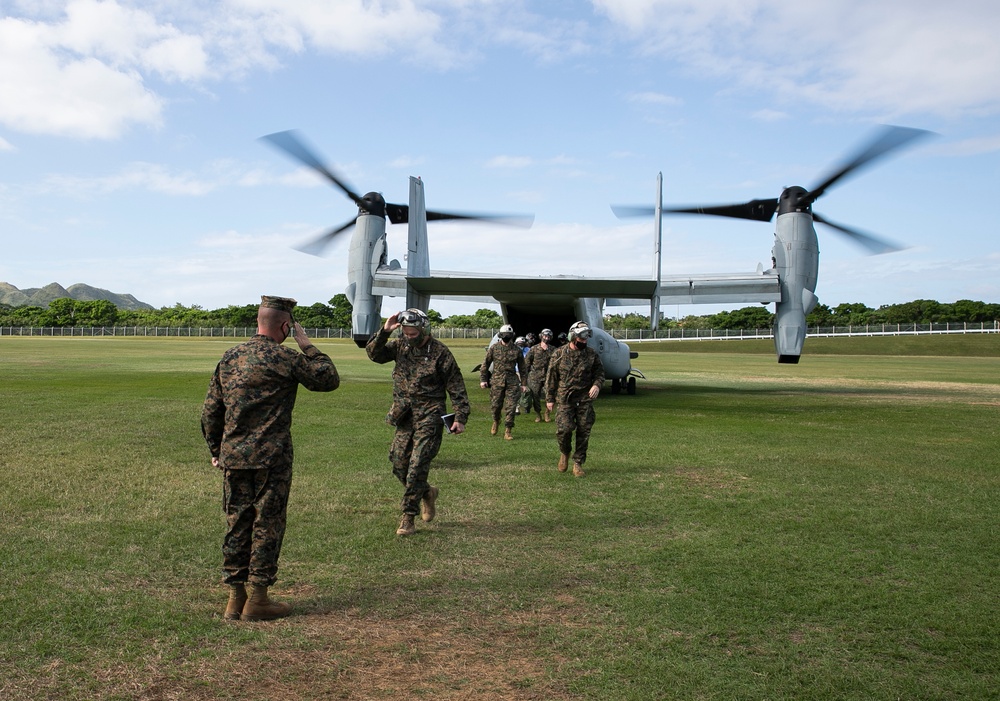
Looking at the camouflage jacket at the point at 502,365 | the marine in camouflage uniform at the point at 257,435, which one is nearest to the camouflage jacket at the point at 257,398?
the marine in camouflage uniform at the point at 257,435

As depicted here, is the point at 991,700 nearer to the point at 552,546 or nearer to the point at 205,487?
the point at 552,546

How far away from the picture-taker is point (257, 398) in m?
4.86

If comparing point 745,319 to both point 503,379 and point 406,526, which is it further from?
point 406,526

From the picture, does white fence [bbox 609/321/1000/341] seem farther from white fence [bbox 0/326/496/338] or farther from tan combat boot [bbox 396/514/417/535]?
tan combat boot [bbox 396/514/417/535]

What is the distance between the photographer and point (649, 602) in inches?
203

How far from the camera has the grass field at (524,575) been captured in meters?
4.05

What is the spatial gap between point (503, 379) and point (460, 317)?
107984 mm

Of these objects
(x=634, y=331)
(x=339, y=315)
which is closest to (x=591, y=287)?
(x=634, y=331)

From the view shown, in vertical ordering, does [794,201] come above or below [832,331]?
above

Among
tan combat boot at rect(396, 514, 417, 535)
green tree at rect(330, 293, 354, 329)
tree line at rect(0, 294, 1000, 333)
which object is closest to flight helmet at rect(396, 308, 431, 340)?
tan combat boot at rect(396, 514, 417, 535)

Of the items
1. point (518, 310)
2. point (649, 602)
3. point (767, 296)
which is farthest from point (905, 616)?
point (518, 310)

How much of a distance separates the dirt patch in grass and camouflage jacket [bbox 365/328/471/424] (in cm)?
251

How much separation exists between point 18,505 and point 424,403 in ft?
13.6

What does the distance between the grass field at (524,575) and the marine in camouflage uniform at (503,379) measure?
1.30m
